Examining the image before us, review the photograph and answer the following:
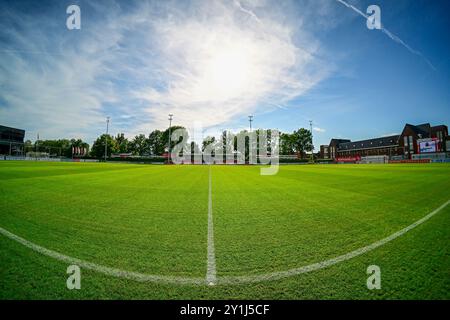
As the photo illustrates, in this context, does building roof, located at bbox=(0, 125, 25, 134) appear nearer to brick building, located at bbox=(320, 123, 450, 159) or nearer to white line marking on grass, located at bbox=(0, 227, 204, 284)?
white line marking on grass, located at bbox=(0, 227, 204, 284)

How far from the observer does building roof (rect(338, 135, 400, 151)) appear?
9962 centimetres

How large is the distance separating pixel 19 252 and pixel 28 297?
1.47 meters

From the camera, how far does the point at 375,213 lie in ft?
19.7

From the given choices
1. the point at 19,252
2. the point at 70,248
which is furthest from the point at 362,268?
the point at 19,252

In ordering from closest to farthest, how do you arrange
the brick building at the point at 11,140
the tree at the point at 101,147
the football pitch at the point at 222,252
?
the football pitch at the point at 222,252 → the brick building at the point at 11,140 → the tree at the point at 101,147

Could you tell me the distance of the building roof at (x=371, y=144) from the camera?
327ft

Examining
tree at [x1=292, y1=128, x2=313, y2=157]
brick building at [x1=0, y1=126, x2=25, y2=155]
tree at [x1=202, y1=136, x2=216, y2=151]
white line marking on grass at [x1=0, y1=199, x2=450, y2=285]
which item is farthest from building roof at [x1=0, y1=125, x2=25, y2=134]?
tree at [x1=292, y1=128, x2=313, y2=157]

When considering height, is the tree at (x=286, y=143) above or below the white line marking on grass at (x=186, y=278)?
above

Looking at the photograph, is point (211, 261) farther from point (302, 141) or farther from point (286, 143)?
point (302, 141)

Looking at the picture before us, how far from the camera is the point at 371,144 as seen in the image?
110 metres

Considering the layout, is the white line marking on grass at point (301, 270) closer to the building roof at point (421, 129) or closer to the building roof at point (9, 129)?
the building roof at point (9, 129)

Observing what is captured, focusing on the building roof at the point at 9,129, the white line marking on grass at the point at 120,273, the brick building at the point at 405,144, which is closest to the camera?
the white line marking on grass at the point at 120,273

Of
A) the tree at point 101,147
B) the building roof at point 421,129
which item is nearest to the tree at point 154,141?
the tree at point 101,147
